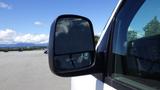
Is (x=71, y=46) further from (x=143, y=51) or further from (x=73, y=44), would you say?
(x=143, y=51)

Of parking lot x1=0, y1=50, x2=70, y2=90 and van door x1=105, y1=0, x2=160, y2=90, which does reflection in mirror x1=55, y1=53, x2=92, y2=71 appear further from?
parking lot x1=0, y1=50, x2=70, y2=90

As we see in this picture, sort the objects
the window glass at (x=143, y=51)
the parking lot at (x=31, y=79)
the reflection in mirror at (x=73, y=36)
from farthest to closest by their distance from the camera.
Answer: the parking lot at (x=31, y=79), the reflection in mirror at (x=73, y=36), the window glass at (x=143, y=51)

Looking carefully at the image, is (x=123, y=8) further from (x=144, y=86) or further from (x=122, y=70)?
(x=144, y=86)

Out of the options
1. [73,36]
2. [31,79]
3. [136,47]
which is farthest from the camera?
[31,79]

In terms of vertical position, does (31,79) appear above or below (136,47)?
below

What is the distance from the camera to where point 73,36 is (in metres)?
2.20

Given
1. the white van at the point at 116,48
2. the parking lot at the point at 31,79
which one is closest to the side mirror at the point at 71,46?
the white van at the point at 116,48

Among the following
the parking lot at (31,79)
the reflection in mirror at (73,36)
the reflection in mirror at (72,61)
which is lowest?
the parking lot at (31,79)

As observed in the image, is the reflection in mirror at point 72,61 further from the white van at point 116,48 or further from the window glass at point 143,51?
the window glass at point 143,51

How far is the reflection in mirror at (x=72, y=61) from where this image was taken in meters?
2.22

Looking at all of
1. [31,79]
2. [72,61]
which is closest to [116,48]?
[72,61]

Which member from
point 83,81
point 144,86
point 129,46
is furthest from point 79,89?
point 144,86

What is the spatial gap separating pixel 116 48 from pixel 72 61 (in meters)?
0.30

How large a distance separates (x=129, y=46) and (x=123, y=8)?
231 mm
